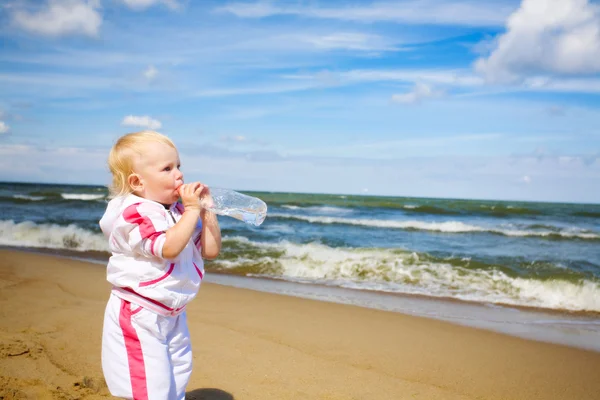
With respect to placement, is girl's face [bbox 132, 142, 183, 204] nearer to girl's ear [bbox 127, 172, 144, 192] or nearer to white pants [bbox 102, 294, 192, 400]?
girl's ear [bbox 127, 172, 144, 192]

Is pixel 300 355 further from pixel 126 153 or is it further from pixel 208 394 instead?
pixel 126 153

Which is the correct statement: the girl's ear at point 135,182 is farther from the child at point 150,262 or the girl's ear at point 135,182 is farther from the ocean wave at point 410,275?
the ocean wave at point 410,275

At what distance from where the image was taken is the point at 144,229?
2.21 m

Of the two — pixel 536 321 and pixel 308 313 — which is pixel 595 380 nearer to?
pixel 536 321

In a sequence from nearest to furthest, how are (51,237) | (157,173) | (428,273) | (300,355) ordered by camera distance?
(157,173) < (300,355) < (428,273) < (51,237)

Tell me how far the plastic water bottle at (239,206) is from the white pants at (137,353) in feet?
2.14

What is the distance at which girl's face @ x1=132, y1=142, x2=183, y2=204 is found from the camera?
7.76ft

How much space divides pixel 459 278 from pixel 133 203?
850 cm

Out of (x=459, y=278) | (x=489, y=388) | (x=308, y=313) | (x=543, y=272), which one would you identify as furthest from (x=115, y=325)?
(x=543, y=272)

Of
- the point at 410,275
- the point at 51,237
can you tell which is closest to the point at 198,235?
the point at 410,275

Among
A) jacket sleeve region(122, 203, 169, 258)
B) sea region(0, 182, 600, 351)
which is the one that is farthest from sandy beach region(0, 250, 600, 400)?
jacket sleeve region(122, 203, 169, 258)

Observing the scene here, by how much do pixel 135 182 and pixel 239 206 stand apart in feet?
1.99

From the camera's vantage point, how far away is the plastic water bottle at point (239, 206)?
8.73 ft

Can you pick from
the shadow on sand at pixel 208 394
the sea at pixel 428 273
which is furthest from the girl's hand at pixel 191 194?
the sea at pixel 428 273
